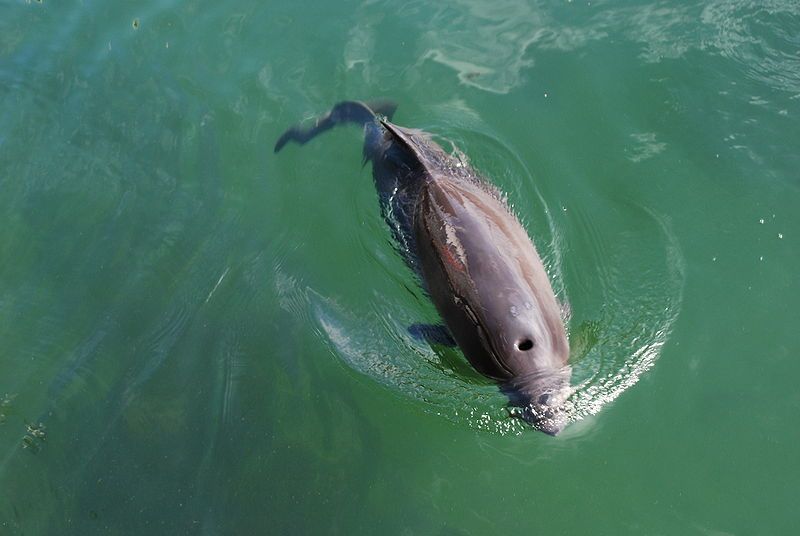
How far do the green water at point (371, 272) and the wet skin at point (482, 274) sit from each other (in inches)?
11.3

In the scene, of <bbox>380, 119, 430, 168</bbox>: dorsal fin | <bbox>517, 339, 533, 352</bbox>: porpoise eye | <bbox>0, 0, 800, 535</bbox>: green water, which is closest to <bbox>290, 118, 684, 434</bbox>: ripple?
<bbox>0, 0, 800, 535</bbox>: green water

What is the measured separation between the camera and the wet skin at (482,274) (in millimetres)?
5316

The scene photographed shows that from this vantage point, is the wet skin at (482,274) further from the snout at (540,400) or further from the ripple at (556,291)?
the ripple at (556,291)

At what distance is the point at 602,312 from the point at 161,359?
3814mm

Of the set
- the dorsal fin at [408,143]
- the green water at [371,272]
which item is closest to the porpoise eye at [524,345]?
the green water at [371,272]

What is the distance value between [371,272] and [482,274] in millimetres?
1531

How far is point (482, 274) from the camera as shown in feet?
17.9

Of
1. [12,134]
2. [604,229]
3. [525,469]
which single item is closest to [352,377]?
[525,469]

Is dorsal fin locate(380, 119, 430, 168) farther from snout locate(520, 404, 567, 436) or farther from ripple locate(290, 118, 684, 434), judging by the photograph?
snout locate(520, 404, 567, 436)

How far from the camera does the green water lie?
5.61m

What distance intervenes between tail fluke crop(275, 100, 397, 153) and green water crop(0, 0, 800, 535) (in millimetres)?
151

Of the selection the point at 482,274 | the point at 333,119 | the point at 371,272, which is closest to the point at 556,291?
the point at 482,274

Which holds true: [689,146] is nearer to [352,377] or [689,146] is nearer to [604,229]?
[604,229]

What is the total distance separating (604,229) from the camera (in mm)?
6469
